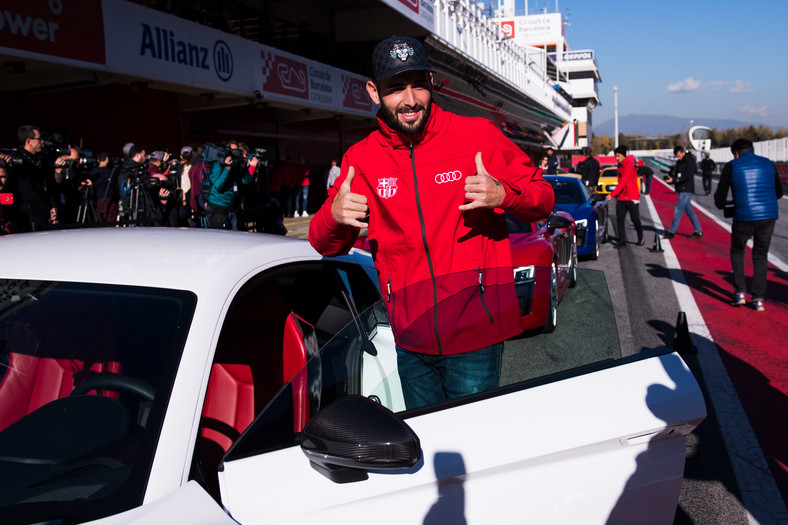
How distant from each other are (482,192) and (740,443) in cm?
297

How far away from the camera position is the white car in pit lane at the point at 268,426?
1546 millimetres

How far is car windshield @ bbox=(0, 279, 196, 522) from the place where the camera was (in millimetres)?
1617

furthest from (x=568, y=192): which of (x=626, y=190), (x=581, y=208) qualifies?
(x=626, y=190)

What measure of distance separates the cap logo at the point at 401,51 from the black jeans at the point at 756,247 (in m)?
6.27

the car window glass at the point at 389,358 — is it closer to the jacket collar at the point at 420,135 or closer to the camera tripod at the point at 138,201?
the jacket collar at the point at 420,135

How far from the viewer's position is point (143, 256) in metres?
2.20

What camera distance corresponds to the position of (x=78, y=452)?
5.70 ft

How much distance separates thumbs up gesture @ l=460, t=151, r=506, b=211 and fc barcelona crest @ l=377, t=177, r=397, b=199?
11.4 inches

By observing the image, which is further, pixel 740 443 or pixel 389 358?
pixel 740 443

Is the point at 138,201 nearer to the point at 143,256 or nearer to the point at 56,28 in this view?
the point at 56,28

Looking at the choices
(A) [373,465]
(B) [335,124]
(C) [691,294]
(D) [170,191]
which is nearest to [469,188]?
(A) [373,465]

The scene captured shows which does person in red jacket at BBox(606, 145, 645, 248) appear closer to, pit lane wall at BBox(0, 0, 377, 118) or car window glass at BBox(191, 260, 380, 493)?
pit lane wall at BBox(0, 0, 377, 118)

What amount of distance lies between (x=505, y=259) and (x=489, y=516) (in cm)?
95

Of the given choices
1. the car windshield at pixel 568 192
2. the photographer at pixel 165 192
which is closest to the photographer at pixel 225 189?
the photographer at pixel 165 192
